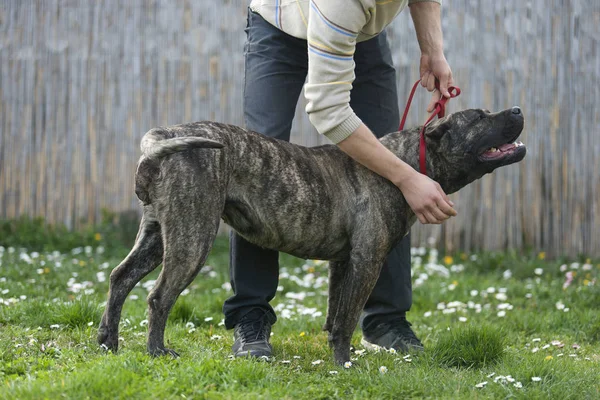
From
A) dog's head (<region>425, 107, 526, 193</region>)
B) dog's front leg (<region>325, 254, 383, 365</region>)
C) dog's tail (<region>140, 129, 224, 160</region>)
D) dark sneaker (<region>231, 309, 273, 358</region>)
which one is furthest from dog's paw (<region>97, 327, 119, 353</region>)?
dog's head (<region>425, 107, 526, 193</region>)

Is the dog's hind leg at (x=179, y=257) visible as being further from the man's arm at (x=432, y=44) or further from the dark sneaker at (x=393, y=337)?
the man's arm at (x=432, y=44)

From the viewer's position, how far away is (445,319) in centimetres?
545

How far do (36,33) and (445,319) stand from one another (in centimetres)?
548

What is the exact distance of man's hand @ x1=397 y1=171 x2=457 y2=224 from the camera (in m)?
3.68

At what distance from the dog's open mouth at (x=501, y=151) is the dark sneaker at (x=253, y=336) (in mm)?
1422

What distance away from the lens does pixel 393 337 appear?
14.2 ft

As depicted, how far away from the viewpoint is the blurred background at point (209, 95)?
742 centimetres

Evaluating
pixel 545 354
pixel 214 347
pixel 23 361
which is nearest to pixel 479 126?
pixel 545 354

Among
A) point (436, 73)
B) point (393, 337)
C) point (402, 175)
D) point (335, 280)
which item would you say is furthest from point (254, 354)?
point (436, 73)

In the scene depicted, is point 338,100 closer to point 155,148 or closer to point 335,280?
point 155,148

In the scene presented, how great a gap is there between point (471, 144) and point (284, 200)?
39.2 inches

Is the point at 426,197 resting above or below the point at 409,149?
below

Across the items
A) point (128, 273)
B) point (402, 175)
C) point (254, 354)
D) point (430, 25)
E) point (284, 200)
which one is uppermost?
point (430, 25)

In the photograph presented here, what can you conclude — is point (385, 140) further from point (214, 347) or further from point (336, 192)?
point (214, 347)
